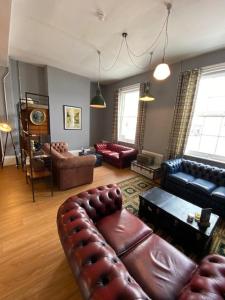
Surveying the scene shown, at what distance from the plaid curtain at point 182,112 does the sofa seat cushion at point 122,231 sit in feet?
8.89

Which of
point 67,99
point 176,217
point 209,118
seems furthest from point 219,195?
point 67,99

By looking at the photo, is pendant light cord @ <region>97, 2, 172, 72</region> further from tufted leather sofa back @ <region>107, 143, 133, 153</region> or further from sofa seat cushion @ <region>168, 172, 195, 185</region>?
tufted leather sofa back @ <region>107, 143, 133, 153</region>

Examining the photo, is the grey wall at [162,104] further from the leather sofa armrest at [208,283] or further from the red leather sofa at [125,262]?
the leather sofa armrest at [208,283]

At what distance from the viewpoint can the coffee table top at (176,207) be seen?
5.57ft

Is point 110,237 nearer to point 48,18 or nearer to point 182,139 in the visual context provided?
point 182,139

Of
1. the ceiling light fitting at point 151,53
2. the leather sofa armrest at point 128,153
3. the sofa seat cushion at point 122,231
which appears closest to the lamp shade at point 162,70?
the ceiling light fitting at point 151,53

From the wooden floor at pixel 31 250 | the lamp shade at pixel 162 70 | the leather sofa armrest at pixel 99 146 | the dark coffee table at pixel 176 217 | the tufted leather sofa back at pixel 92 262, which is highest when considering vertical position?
the lamp shade at pixel 162 70

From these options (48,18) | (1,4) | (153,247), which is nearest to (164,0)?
(48,18)

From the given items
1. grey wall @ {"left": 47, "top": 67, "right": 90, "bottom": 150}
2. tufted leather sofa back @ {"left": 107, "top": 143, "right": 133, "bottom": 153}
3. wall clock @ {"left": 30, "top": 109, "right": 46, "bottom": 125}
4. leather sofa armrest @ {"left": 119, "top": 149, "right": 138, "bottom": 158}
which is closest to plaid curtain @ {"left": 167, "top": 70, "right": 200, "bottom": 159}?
leather sofa armrest @ {"left": 119, "top": 149, "right": 138, "bottom": 158}

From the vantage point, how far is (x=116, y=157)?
186 inches

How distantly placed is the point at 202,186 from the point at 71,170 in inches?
105

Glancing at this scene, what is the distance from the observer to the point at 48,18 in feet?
7.72

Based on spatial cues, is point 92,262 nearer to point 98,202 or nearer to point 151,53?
point 98,202

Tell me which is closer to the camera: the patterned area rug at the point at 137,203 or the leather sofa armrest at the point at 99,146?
the patterned area rug at the point at 137,203
